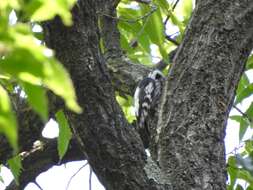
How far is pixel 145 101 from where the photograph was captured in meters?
2.12

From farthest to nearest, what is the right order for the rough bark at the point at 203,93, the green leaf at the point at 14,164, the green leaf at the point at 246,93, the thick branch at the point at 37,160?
the thick branch at the point at 37,160 < the green leaf at the point at 246,93 < the green leaf at the point at 14,164 < the rough bark at the point at 203,93

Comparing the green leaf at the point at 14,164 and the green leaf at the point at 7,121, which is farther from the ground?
the green leaf at the point at 14,164

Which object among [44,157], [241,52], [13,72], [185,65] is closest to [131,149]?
[185,65]

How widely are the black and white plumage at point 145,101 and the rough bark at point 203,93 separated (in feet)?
0.44

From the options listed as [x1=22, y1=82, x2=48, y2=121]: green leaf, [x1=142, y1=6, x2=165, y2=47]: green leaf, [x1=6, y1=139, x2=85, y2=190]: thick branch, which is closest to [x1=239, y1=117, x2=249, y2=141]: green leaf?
[x1=142, y1=6, x2=165, y2=47]: green leaf

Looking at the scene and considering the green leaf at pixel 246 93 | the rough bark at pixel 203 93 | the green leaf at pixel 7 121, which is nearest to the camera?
the green leaf at pixel 7 121

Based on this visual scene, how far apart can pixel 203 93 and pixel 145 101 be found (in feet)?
0.93

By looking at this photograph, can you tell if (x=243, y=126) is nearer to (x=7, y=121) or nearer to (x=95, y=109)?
(x=95, y=109)

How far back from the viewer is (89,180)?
7.24 feet

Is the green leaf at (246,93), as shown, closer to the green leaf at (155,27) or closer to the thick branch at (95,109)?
the green leaf at (155,27)

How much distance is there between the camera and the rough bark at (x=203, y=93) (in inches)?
71.3

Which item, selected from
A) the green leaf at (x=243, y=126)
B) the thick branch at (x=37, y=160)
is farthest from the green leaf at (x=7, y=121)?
the green leaf at (x=243, y=126)

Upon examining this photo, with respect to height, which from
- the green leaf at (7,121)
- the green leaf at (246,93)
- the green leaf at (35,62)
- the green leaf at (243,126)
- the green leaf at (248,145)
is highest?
the green leaf at (246,93)

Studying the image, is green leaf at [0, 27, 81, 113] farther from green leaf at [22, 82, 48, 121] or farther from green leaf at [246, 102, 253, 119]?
green leaf at [246, 102, 253, 119]
